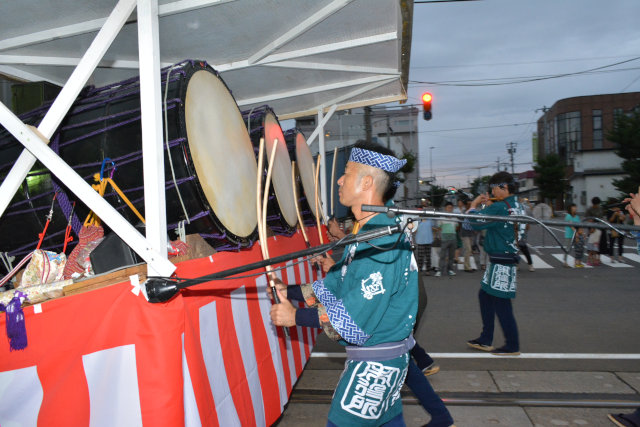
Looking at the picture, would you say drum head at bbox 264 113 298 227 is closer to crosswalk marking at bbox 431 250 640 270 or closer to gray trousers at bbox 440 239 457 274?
gray trousers at bbox 440 239 457 274

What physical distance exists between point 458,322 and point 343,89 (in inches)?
125

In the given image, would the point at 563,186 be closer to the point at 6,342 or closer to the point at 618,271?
the point at 618,271

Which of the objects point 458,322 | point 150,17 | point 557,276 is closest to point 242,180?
point 150,17

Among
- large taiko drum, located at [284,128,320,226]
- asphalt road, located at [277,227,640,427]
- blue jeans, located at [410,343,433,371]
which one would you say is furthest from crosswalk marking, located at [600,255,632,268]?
large taiko drum, located at [284,128,320,226]

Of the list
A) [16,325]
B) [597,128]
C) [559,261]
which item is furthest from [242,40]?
[597,128]

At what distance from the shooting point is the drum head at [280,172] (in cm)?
318

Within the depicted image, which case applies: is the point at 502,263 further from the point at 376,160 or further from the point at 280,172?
the point at 376,160

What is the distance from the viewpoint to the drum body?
10.3 feet

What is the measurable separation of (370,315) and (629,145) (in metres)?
20.2

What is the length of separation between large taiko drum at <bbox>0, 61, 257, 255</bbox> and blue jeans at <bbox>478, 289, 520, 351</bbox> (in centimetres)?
266

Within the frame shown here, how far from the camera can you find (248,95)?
4.91 meters

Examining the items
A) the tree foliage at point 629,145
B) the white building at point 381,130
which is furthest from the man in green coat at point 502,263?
the white building at point 381,130

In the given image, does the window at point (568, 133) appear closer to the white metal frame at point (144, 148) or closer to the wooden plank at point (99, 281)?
the white metal frame at point (144, 148)

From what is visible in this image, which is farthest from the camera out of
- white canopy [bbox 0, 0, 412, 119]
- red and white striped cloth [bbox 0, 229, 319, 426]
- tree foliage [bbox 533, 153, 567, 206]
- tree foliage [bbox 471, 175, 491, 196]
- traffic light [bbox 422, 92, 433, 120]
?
tree foliage [bbox 533, 153, 567, 206]
